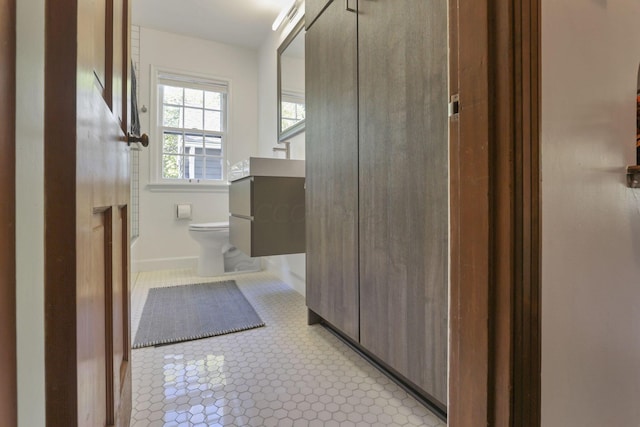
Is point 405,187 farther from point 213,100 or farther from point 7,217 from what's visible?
point 213,100

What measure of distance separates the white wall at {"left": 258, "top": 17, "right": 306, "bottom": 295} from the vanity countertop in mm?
284

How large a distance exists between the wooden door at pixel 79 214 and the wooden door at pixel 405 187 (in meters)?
0.82

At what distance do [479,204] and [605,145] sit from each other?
0.38m

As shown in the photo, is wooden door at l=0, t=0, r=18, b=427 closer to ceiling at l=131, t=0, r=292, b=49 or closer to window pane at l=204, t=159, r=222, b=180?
ceiling at l=131, t=0, r=292, b=49

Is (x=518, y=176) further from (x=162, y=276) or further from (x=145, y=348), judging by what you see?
(x=162, y=276)

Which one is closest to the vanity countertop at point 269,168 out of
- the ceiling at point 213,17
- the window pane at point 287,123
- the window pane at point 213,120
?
the window pane at point 287,123

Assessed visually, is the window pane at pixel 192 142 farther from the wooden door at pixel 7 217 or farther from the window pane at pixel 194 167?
the wooden door at pixel 7 217

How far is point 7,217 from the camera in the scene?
305 mm

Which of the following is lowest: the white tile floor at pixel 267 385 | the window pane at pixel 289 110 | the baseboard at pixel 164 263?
the white tile floor at pixel 267 385

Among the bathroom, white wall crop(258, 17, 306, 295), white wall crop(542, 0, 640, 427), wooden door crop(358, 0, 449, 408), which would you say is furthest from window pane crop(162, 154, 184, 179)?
white wall crop(542, 0, 640, 427)

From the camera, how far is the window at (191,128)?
3.28 meters

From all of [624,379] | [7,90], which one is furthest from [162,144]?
[624,379]

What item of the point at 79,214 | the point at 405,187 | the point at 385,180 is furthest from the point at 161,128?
the point at 79,214

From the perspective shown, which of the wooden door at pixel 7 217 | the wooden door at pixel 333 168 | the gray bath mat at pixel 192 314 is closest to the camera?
the wooden door at pixel 7 217
